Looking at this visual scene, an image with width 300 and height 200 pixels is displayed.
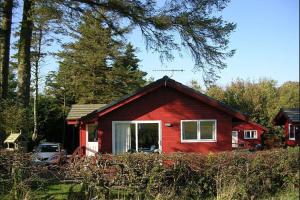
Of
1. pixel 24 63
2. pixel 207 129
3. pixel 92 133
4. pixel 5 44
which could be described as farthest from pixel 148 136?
pixel 5 44

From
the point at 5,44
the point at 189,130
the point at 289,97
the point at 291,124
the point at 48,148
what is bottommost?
the point at 48,148

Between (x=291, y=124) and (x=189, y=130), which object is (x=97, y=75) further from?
(x=189, y=130)

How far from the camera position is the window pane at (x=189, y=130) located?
82.6 ft

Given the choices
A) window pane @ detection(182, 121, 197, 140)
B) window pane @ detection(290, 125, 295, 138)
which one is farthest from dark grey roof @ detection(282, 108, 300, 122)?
window pane @ detection(182, 121, 197, 140)

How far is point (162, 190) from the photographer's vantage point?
1178 cm

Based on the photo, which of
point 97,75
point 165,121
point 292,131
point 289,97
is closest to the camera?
point 165,121

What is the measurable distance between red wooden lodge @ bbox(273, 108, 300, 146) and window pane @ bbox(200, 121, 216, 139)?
1934cm

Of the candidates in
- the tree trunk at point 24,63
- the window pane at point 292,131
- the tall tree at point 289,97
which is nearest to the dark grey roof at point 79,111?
the tree trunk at point 24,63

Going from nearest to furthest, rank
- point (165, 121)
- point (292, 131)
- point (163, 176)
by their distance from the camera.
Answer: point (163, 176) < point (165, 121) < point (292, 131)

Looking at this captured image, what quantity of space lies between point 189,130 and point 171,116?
1.13 m

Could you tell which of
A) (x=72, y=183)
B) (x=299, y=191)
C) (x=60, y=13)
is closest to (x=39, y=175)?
(x=72, y=183)

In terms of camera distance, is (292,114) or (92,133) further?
(292,114)

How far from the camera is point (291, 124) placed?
4416 centimetres

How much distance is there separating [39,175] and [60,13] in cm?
1064
